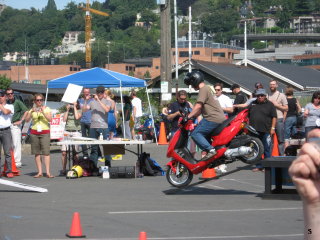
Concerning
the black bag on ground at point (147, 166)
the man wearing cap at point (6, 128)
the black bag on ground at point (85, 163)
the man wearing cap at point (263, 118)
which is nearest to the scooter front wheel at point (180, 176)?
the man wearing cap at point (263, 118)

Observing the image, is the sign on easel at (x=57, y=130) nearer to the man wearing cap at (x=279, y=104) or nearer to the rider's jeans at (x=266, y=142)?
the man wearing cap at (x=279, y=104)

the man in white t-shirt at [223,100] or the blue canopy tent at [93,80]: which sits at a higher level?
the blue canopy tent at [93,80]

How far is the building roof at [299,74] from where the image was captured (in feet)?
176

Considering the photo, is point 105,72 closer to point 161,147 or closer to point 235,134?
point 161,147

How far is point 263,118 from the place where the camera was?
1548 cm

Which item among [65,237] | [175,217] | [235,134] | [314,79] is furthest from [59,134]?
[314,79]

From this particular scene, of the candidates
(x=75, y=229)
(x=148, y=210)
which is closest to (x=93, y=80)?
(x=148, y=210)

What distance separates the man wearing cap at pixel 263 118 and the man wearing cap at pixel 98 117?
2.91 m

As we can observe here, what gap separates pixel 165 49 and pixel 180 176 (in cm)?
1690

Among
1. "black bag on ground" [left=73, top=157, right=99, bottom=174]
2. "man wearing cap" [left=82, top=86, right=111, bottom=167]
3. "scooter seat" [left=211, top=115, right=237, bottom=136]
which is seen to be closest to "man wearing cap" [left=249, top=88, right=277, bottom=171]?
"scooter seat" [left=211, top=115, right=237, bottom=136]

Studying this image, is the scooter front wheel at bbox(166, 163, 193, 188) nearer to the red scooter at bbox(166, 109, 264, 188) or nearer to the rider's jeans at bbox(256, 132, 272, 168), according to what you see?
the red scooter at bbox(166, 109, 264, 188)

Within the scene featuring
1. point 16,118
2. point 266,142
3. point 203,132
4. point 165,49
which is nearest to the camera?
point 203,132

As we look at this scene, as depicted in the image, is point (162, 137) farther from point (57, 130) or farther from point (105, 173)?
point (105, 173)

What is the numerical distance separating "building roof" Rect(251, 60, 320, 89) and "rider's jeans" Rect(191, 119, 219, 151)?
126 feet
